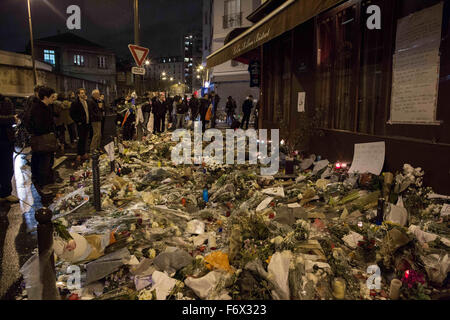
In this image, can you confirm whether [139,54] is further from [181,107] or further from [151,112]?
[181,107]

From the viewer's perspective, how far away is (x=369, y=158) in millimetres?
6145

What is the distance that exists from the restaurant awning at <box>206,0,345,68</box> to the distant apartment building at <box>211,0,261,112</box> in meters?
20.3

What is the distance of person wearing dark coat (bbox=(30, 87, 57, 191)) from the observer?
641cm

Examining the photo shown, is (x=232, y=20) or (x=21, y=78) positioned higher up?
(x=232, y=20)

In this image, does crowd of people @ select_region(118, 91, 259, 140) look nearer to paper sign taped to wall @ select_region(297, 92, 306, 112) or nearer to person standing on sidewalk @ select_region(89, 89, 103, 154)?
person standing on sidewalk @ select_region(89, 89, 103, 154)

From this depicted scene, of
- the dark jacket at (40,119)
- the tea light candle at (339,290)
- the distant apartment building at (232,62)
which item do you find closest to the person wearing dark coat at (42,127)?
the dark jacket at (40,119)

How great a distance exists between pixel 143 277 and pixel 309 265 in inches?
70.4

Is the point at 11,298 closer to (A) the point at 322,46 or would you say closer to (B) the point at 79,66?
(A) the point at 322,46

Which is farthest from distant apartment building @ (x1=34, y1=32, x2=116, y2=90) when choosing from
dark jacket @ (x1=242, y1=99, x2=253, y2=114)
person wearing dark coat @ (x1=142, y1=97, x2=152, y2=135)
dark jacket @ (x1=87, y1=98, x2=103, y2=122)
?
dark jacket @ (x1=87, y1=98, x2=103, y2=122)

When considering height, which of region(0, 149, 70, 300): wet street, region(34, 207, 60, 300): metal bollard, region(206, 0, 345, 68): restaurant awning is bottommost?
region(0, 149, 70, 300): wet street

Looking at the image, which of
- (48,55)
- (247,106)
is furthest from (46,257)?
(48,55)

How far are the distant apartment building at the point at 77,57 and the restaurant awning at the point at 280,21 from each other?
47.0m

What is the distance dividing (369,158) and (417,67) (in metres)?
1.77

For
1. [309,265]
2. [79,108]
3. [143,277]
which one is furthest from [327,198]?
[79,108]
